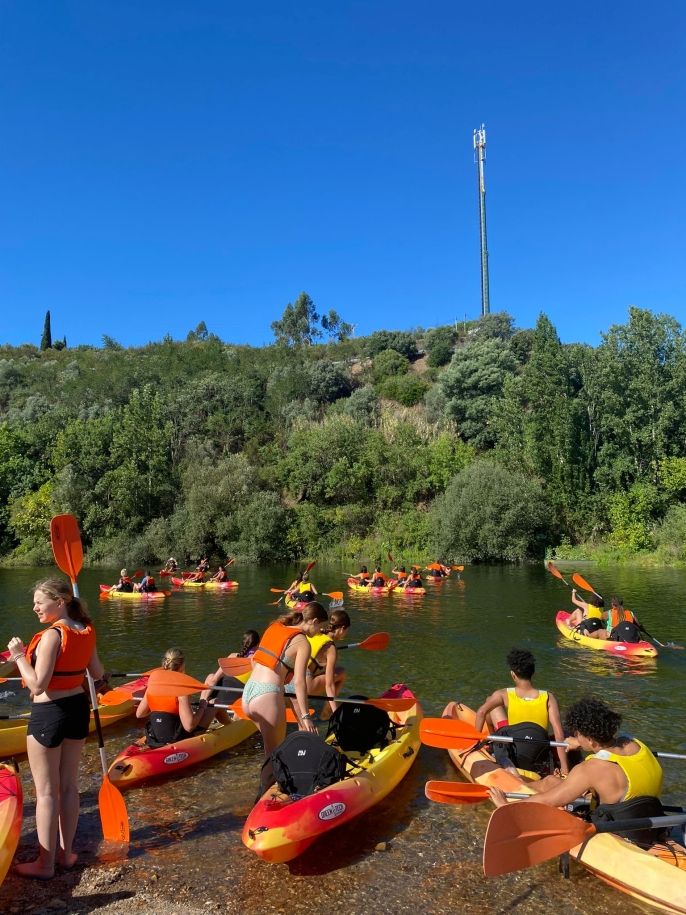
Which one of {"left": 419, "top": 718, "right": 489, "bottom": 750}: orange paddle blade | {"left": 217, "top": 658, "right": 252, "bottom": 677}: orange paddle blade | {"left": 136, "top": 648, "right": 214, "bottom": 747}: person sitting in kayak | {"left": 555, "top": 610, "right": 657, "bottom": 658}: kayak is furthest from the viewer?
{"left": 555, "top": 610, "right": 657, "bottom": 658}: kayak

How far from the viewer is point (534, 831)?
4.02m

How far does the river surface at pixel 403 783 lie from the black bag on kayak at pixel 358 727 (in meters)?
0.54

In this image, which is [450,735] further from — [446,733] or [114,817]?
[114,817]

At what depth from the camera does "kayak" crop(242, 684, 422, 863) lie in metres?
4.34

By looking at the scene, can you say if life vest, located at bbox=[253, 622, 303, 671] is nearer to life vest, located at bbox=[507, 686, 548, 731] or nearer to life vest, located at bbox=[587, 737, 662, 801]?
life vest, located at bbox=[507, 686, 548, 731]

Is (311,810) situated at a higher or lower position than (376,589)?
higher

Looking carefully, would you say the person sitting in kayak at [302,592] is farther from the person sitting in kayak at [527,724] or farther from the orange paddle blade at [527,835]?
the orange paddle blade at [527,835]

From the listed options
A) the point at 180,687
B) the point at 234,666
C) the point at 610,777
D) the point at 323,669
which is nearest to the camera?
the point at 610,777

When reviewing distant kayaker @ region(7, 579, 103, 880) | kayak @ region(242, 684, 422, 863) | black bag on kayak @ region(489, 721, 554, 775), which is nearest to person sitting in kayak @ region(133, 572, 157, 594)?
kayak @ region(242, 684, 422, 863)

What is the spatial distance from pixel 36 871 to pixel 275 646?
7.04 ft

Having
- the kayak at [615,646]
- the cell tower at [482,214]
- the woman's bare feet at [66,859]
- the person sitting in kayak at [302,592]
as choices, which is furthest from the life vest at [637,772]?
the cell tower at [482,214]

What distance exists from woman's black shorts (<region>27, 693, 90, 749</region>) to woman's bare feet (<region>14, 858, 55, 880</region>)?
3.24 ft

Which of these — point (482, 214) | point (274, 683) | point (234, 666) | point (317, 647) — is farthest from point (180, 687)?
point (482, 214)

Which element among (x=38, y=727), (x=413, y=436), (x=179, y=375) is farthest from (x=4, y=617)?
(x=179, y=375)
